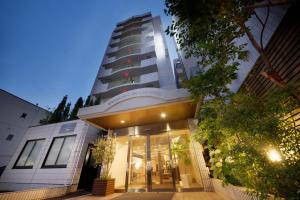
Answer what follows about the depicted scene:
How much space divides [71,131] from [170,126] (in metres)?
5.99

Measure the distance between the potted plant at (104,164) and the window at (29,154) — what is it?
4982mm

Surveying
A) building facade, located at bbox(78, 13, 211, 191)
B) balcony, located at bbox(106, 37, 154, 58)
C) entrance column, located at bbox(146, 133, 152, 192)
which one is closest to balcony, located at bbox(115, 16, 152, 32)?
balcony, located at bbox(106, 37, 154, 58)

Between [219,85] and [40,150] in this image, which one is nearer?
[219,85]

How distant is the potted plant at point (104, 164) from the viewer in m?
6.12

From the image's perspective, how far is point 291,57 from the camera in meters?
2.59

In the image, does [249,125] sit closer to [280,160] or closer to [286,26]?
[280,160]

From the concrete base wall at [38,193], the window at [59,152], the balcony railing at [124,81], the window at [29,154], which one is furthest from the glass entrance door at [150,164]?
the balcony railing at [124,81]

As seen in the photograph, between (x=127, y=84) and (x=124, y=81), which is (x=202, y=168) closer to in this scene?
(x=127, y=84)

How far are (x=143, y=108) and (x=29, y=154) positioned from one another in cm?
875

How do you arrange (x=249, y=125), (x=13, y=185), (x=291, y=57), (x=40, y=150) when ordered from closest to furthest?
1. (x=249, y=125)
2. (x=291, y=57)
3. (x=13, y=185)
4. (x=40, y=150)

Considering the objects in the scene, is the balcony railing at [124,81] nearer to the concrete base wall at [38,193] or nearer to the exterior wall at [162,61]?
the exterior wall at [162,61]

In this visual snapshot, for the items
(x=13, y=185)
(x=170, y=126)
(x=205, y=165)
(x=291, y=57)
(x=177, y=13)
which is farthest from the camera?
(x=13, y=185)

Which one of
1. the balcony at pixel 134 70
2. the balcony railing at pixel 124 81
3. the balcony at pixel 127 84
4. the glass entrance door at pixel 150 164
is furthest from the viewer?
the balcony railing at pixel 124 81

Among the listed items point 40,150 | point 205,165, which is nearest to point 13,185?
point 40,150
